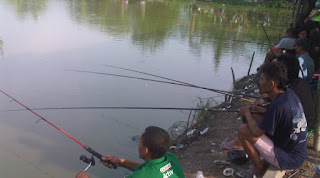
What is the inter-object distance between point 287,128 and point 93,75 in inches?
222

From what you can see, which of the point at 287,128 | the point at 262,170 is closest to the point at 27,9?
the point at 262,170

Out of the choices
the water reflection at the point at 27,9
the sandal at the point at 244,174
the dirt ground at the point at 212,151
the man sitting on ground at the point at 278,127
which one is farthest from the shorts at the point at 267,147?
the water reflection at the point at 27,9

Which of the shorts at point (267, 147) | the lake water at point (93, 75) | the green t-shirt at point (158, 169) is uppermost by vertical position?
the green t-shirt at point (158, 169)

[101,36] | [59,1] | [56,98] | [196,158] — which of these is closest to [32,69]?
[56,98]

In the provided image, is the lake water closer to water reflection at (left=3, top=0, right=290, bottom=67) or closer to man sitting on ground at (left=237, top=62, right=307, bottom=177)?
water reflection at (left=3, top=0, right=290, bottom=67)

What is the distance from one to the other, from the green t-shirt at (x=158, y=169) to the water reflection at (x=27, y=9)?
13.2m

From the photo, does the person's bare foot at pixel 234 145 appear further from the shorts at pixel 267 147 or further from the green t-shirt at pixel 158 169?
the green t-shirt at pixel 158 169

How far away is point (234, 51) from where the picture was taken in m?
11.1

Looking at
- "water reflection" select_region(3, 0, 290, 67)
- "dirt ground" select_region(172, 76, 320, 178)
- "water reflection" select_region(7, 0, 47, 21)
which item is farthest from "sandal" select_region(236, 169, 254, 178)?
"water reflection" select_region(7, 0, 47, 21)

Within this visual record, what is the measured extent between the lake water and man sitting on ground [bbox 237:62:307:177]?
2.08m

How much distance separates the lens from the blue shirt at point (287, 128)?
2.26 meters

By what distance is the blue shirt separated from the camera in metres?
2.26

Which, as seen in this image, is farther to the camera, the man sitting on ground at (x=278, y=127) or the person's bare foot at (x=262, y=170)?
the person's bare foot at (x=262, y=170)

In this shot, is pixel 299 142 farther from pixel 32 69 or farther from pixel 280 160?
pixel 32 69
